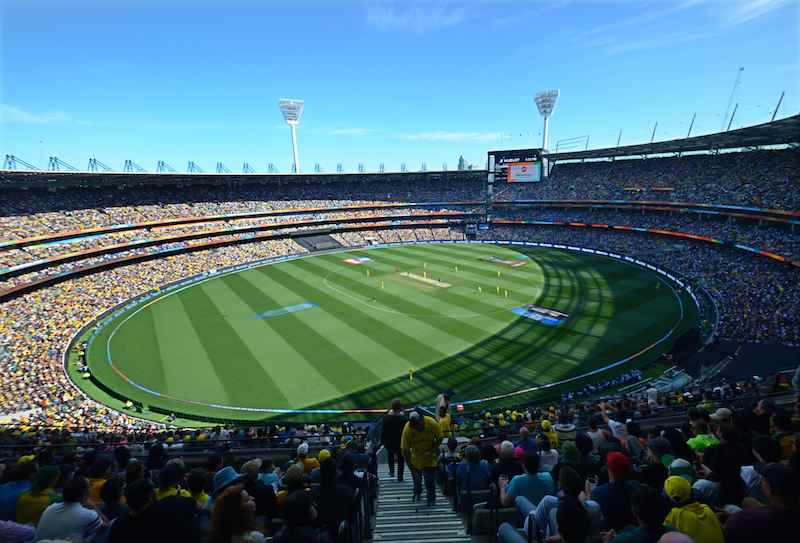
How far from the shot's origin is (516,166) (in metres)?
65.8

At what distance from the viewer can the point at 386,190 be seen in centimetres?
8144

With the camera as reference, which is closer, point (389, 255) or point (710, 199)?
point (710, 199)

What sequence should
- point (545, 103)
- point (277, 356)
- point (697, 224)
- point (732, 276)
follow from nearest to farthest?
1. point (277, 356)
2. point (732, 276)
3. point (697, 224)
4. point (545, 103)

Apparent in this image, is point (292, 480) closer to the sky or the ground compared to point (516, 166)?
closer to the ground

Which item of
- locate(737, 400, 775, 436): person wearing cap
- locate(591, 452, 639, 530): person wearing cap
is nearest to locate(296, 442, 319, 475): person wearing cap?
locate(591, 452, 639, 530): person wearing cap

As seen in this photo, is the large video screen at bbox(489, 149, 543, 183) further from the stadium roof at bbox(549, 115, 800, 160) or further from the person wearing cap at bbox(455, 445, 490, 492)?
the person wearing cap at bbox(455, 445, 490, 492)

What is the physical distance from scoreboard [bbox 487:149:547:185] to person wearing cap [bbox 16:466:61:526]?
68044 millimetres

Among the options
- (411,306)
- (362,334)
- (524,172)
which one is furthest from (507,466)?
(524,172)

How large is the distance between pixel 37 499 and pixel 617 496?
25.0 feet

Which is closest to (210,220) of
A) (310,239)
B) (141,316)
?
(310,239)

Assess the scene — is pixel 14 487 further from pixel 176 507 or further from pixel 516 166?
pixel 516 166

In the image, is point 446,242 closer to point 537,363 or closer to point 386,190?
point 386,190

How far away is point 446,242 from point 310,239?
24593mm

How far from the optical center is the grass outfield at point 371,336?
23500 millimetres
